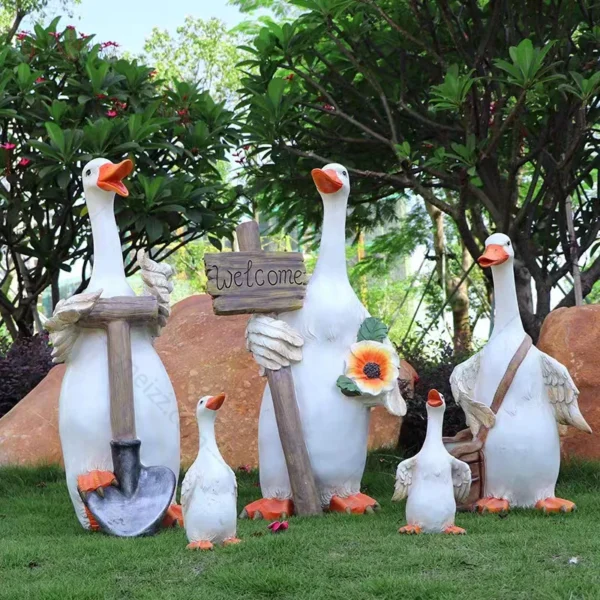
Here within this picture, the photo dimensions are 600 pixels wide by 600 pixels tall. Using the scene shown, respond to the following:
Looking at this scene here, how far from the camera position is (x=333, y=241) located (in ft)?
18.3

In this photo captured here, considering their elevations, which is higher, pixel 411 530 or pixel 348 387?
pixel 348 387

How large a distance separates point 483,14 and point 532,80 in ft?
6.59

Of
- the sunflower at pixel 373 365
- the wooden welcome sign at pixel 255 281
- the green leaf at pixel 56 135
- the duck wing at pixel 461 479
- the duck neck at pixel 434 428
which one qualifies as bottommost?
the duck wing at pixel 461 479

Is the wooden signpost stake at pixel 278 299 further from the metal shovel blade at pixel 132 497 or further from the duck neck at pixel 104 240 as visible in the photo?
the metal shovel blade at pixel 132 497

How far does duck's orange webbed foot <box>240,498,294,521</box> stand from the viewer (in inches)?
207

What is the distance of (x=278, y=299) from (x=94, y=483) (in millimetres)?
1325

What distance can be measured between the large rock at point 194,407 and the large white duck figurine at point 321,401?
1.34 m

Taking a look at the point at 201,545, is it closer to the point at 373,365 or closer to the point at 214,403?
the point at 214,403

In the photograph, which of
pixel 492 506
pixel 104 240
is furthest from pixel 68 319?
pixel 492 506

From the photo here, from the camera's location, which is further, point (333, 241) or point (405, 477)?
point (333, 241)

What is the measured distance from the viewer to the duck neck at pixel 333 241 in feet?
18.2

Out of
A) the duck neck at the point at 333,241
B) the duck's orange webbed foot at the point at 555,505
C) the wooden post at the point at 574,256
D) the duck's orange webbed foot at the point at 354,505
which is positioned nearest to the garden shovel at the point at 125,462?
the duck's orange webbed foot at the point at 354,505

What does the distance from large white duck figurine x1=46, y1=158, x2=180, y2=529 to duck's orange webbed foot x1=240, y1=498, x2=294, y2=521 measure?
0.38 m

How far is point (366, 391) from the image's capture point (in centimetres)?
530
